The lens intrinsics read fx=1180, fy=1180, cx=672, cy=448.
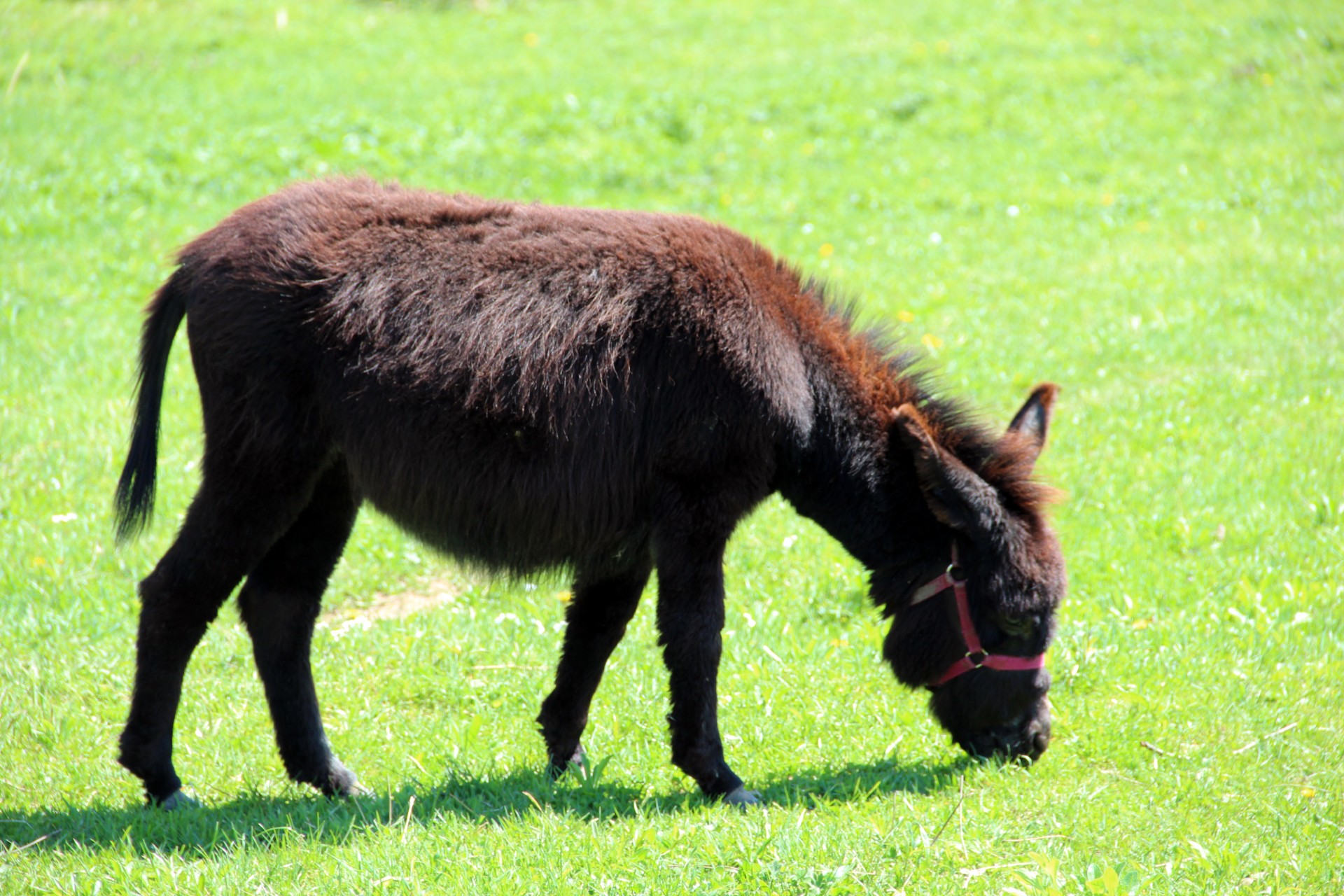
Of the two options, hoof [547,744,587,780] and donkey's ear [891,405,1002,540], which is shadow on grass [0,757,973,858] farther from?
donkey's ear [891,405,1002,540]

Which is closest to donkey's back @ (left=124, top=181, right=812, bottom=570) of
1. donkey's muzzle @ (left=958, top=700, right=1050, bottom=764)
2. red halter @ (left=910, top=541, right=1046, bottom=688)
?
red halter @ (left=910, top=541, right=1046, bottom=688)

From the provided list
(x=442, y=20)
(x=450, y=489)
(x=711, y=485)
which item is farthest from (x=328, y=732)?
(x=442, y=20)

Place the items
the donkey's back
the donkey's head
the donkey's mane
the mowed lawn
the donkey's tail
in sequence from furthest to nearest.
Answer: the donkey's tail, the donkey's mane, the donkey's head, the donkey's back, the mowed lawn

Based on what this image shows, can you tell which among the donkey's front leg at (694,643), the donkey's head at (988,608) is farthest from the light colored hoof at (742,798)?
the donkey's head at (988,608)

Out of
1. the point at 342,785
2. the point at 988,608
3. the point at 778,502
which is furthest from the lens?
the point at 778,502

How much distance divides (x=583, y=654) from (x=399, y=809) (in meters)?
0.87

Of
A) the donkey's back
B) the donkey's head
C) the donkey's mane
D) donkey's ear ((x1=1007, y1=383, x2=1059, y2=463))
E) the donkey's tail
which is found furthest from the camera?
donkey's ear ((x1=1007, y1=383, x2=1059, y2=463))

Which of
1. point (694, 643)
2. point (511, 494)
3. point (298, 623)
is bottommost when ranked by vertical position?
point (298, 623)

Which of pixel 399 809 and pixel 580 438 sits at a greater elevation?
pixel 580 438

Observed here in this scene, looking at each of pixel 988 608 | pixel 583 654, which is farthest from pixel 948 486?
pixel 583 654

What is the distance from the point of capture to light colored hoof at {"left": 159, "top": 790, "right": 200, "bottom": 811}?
13.5 ft

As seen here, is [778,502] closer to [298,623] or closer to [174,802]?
[298,623]

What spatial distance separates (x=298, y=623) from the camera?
14.8 feet

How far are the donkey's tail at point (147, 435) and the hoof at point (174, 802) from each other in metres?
0.97
